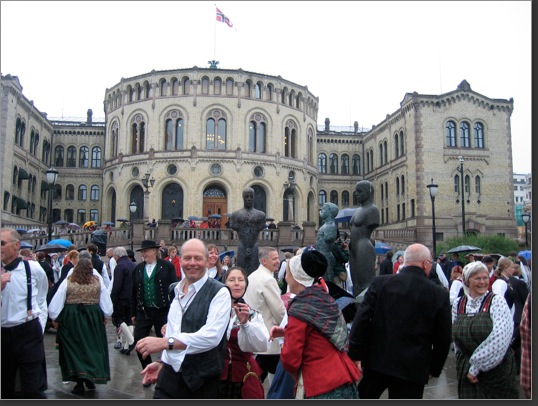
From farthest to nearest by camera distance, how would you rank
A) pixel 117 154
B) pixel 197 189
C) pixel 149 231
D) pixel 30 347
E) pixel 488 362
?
pixel 117 154 < pixel 197 189 < pixel 149 231 < pixel 30 347 < pixel 488 362

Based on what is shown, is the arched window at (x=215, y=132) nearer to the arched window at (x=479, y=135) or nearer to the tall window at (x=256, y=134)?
the tall window at (x=256, y=134)

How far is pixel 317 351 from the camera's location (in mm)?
4523

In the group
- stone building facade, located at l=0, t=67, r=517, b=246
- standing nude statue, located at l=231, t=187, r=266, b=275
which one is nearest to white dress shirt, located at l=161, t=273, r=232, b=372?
standing nude statue, located at l=231, t=187, r=266, b=275

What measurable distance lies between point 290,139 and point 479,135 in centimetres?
1666

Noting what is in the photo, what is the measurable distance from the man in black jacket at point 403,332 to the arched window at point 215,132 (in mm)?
41997

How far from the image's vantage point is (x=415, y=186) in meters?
45.3

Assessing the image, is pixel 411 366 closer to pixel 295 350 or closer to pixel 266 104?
pixel 295 350

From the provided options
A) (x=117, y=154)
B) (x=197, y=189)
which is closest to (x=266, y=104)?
(x=197, y=189)

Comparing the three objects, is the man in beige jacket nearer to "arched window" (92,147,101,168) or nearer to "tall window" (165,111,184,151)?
"tall window" (165,111,184,151)

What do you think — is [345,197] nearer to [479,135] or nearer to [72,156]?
[479,135]

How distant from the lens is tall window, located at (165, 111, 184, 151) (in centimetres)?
4641

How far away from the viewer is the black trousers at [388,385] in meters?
4.89

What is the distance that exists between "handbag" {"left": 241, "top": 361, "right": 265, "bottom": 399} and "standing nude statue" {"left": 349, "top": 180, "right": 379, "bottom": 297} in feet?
15.4

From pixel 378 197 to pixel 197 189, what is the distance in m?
19.6
